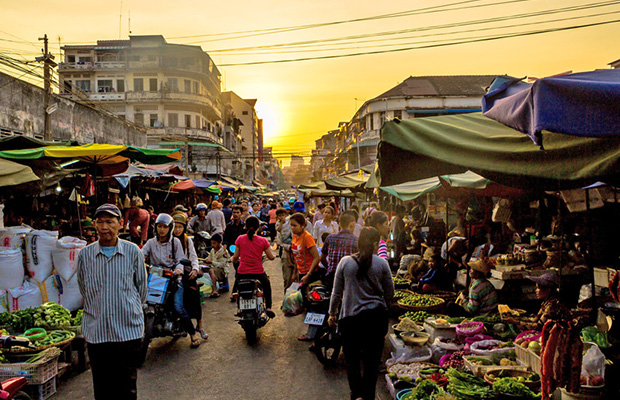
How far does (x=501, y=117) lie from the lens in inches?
111

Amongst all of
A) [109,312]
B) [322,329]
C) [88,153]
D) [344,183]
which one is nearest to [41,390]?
[109,312]

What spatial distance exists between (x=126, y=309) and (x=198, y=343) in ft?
11.5

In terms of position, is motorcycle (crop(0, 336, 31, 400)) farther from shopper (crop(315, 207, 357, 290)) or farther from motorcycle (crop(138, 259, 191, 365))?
shopper (crop(315, 207, 357, 290))

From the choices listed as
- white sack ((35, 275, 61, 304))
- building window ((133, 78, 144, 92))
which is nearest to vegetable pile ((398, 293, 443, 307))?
white sack ((35, 275, 61, 304))

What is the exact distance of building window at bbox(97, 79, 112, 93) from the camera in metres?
55.8

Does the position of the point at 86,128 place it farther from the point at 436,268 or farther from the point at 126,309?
the point at 126,309

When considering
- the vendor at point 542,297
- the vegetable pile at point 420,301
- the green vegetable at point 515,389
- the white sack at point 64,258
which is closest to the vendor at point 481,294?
the vendor at point 542,297

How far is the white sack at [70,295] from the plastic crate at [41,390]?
2098 mm

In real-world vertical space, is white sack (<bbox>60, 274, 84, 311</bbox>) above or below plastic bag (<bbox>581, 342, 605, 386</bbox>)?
above

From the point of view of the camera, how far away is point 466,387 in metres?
4.76

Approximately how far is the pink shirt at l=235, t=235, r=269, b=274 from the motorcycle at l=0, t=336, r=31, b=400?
3.28 meters

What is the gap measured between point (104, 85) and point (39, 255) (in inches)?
2170

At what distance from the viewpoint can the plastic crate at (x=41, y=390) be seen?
5.05 m

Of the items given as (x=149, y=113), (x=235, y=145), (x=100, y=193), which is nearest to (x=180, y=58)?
(x=149, y=113)
